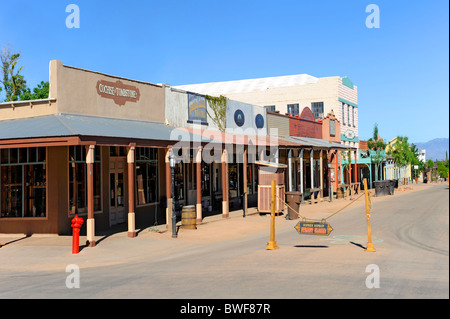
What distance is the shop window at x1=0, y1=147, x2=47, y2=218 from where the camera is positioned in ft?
51.9

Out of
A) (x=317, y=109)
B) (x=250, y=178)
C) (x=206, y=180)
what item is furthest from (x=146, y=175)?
(x=317, y=109)

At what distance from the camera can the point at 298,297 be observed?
24.3 feet

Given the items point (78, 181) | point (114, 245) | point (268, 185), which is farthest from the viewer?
point (268, 185)

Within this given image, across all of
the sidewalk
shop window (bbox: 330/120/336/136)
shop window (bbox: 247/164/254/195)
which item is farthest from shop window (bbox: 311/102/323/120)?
the sidewalk

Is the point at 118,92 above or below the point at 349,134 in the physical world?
below

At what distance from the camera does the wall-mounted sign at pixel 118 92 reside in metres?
16.6

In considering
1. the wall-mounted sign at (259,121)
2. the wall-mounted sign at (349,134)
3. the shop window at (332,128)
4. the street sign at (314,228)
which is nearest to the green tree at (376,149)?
the wall-mounted sign at (349,134)

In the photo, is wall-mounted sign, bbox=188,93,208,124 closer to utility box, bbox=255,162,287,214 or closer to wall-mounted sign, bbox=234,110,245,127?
wall-mounted sign, bbox=234,110,245,127

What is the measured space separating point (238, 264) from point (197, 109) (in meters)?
13.1

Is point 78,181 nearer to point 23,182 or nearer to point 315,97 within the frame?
point 23,182

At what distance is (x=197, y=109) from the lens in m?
22.4

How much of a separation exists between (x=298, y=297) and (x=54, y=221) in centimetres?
1083

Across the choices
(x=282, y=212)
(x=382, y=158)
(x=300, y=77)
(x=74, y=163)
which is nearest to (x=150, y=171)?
(x=74, y=163)
